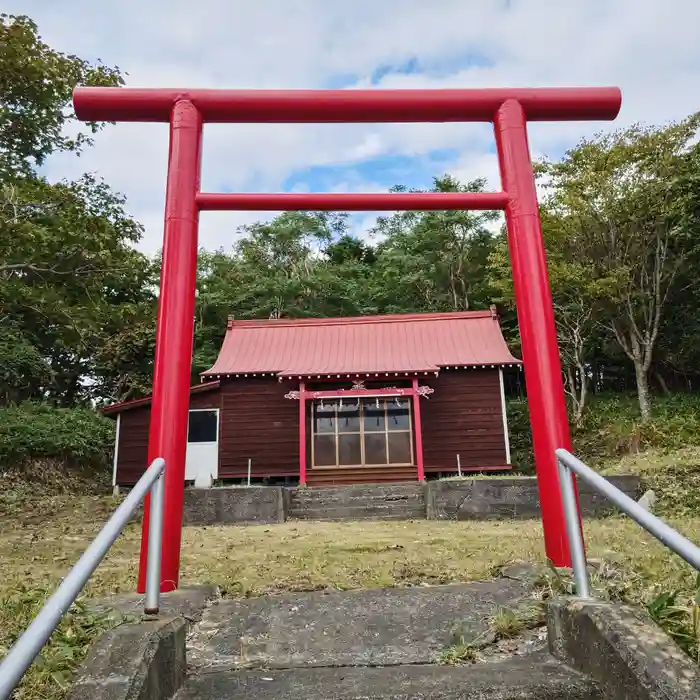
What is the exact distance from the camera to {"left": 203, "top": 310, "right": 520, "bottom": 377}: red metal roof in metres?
14.2

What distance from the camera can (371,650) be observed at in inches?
101

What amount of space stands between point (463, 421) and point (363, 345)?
328cm

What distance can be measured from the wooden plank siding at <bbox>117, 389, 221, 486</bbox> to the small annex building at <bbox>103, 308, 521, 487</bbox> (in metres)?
0.03

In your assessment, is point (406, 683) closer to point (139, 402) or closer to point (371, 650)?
point (371, 650)

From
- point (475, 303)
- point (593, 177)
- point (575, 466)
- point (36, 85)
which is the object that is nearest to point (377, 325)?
point (593, 177)

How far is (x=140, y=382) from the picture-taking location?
23000 millimetres

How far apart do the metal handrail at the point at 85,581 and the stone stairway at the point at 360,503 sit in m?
8.16

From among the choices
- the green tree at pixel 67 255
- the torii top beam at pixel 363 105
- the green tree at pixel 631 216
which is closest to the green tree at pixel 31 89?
the green tree at pixel 67 255

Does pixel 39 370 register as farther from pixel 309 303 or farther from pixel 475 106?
pixel 475 106

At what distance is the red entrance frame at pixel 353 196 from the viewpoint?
3.23 metres

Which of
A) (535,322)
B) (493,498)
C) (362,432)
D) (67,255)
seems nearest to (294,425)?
(362,432)

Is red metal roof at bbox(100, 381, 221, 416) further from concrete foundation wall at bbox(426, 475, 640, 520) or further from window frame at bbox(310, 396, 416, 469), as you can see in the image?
concrete foundation wall at bbox(426, 475, 640, 520)

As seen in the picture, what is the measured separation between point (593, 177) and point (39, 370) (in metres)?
19.4

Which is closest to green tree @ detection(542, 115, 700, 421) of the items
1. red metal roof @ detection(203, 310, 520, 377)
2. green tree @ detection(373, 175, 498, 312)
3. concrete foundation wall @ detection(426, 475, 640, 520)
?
red metal roof @ detection(203, 310, 520, 377)
